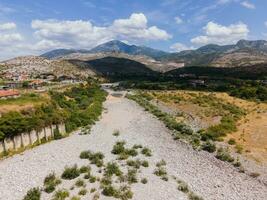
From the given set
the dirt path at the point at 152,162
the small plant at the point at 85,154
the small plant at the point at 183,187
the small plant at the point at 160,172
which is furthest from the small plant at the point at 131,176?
the small plant at the point at 85,154

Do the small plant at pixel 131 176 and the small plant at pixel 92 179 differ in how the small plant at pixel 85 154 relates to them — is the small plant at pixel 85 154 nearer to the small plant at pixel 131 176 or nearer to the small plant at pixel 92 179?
the small plant at pixel 131 176

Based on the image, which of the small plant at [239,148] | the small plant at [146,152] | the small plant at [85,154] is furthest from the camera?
the small plant at [239,148]

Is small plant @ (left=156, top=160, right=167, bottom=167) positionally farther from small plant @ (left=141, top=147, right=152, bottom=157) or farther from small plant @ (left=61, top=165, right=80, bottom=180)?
small plant @ (left=61, top=165, right=80, bottom=180)

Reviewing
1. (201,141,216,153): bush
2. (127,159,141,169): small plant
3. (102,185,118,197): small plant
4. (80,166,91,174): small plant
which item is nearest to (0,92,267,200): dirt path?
(201,141,216,153): bush

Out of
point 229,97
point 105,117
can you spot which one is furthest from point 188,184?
point 229,97

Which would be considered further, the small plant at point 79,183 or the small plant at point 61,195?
the small plant at point 79,183

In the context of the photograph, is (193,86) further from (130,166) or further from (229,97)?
(130,166)

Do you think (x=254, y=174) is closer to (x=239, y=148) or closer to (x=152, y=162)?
(x=239, y=148)

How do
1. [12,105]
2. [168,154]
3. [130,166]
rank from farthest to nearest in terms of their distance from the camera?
1. [12,105]
2. [168,154]
3. [130,166]

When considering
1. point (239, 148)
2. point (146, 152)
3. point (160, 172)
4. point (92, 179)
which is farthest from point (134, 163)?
point (239, 148)
